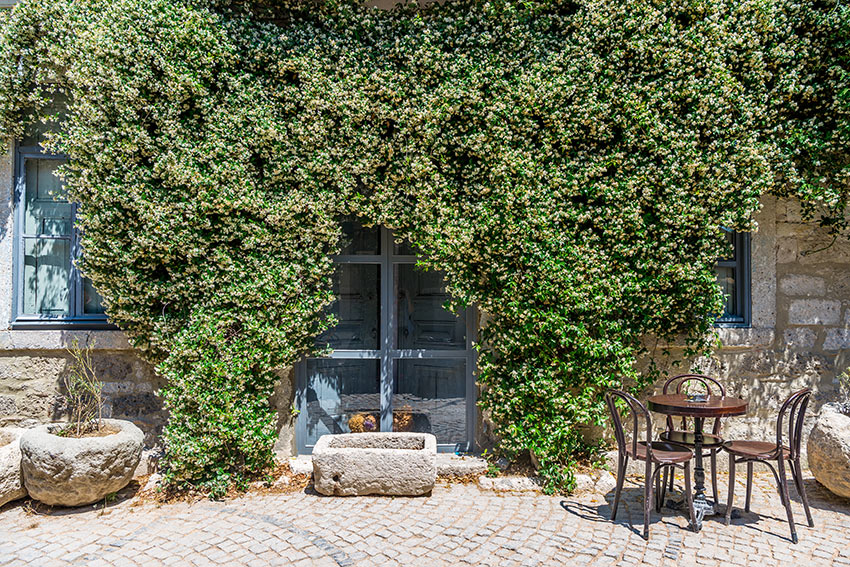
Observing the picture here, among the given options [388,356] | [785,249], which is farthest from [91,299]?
[785,249]

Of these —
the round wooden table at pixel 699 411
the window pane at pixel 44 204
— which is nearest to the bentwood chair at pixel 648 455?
the round wooden table at pixel 699 411

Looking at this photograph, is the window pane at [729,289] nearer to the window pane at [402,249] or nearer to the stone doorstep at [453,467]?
the stone doorstep at [453,467]

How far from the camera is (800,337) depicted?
4.89 metres

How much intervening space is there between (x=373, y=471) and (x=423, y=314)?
1468 mm

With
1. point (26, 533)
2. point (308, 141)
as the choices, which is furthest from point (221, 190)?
point (26, 533)

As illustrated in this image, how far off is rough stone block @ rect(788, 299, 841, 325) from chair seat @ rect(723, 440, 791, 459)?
64.1 inches

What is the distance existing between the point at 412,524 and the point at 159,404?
2.51 metres

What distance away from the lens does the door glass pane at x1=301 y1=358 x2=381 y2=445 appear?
5027 mm

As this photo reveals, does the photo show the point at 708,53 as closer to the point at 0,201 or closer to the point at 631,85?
the point at 631,85

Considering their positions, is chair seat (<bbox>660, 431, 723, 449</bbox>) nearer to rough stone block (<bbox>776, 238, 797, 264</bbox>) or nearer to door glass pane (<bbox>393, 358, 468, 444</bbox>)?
door glass pane (<bbox>393, 358, 468, 444</bbox>)

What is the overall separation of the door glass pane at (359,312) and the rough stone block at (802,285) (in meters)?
3.61

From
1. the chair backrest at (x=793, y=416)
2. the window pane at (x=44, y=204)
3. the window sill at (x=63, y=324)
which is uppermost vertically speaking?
the window pane at (x=44, y=204)

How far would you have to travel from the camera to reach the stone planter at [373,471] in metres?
4.19

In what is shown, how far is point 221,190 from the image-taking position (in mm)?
4426
